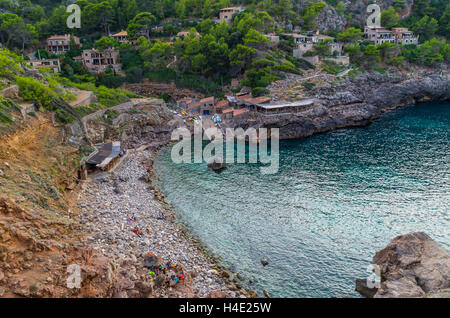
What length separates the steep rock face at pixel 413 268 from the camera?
66.8 feet

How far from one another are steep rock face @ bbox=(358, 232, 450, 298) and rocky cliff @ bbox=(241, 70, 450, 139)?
106 feet

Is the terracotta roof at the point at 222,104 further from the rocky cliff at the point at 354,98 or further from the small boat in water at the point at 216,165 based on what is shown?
the small boat in water at the point at 216,165

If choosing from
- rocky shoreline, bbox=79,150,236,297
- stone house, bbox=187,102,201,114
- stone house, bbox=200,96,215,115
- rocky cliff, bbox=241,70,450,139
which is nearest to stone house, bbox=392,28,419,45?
rocky cliff, bbox=241,70,450,139

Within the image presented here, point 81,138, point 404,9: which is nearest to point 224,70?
point 81,138

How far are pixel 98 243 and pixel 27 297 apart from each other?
8859mm

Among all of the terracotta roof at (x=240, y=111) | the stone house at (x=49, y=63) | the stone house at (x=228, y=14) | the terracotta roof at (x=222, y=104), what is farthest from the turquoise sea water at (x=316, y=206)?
the stone house at (x=228, y=14)

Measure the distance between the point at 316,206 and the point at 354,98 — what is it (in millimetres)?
39210

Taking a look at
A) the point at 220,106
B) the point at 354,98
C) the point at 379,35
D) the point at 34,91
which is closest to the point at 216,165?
the point at 220,106

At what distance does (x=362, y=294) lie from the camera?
22672mm

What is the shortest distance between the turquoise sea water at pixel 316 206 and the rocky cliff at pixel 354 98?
622 centimetres

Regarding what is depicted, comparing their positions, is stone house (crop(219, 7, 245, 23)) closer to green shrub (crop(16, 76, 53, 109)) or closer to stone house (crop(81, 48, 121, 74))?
stone house (crop(81, 48, 121, 74))

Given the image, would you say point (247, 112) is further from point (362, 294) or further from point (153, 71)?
point (362, 294)

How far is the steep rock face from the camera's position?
20.4m

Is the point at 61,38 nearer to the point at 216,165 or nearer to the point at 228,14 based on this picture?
the point at 228,14
